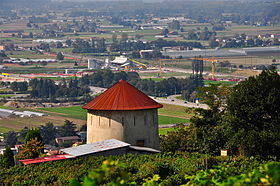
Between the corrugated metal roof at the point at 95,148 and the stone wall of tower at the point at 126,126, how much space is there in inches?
66.4

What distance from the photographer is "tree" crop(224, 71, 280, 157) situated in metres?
29.1

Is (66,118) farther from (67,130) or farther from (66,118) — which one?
(67,130)

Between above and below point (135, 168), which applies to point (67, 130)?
below

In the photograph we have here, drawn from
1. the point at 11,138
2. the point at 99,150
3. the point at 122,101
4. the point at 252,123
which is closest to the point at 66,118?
the point at 11,138

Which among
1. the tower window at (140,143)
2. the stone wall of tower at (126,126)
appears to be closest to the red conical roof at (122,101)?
the stone wall of tower at (126,126)


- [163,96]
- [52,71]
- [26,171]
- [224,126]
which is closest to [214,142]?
[224,126]

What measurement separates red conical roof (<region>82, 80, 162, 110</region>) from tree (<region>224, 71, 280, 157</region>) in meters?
3.58

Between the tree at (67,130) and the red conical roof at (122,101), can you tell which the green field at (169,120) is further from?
the red conical roof at (122,101)

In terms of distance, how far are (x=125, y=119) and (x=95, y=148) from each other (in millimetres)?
3847

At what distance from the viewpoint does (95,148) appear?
1071 inches

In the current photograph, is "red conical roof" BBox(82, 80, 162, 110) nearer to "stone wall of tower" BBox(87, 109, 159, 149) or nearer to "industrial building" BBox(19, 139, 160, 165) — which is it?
"stone wall of tower" BBox(87, 109, 159, 149)

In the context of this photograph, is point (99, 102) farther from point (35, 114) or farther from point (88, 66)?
point (88, 66)

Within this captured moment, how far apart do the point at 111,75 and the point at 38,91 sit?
980 inches

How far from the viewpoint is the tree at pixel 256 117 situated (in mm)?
29125
